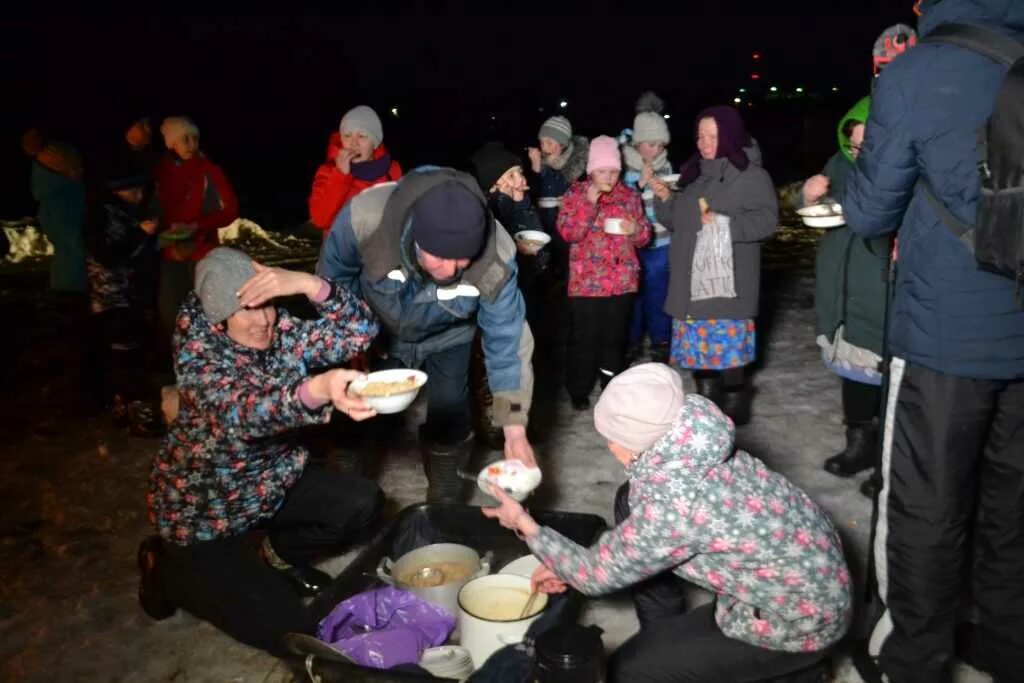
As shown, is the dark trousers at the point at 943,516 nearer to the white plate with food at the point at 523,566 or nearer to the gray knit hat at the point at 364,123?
the white plate with food at the point at 523,566

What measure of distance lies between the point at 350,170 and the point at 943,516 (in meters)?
4.26

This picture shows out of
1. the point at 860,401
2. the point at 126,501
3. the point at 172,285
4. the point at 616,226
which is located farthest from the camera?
the point at 172,285

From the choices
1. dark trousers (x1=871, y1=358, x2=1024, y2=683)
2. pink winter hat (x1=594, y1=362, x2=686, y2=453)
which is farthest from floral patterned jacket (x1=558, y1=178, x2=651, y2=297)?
pink winter hat (x1=594, y1=362, x2=686, y2=453)

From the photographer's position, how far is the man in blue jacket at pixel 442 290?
3166 millimetres

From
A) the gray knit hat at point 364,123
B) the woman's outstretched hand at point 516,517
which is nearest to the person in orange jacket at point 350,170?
the gray knit hat at point 364,123

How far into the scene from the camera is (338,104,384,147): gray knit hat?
5730 mm

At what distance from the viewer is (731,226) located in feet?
16.4

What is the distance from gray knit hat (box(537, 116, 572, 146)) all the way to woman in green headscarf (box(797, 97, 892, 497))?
8.37 ft

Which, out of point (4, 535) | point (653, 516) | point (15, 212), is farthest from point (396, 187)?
point (15, 212)

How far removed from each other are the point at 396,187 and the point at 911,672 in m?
2.45

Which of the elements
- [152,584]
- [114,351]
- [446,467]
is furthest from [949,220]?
[114,351]

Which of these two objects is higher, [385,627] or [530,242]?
[530,242]

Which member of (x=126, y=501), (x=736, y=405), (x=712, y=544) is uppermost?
(x=712, y=544)

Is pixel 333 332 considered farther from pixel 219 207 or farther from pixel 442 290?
pixel 219 207
